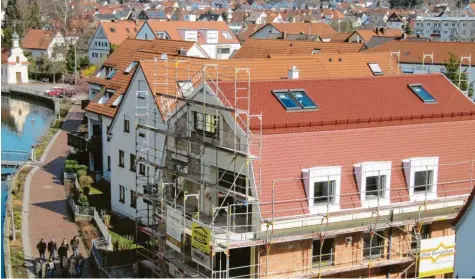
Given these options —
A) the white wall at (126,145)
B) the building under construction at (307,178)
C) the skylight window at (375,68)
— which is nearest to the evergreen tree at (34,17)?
the white wall at (126,145)

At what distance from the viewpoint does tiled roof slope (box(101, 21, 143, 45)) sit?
88125 mm

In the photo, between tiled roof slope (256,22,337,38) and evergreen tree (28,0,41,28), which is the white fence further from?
evergreen tree (28,0,41,28)

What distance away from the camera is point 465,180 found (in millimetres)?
23578

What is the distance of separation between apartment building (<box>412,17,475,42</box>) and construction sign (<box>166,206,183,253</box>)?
100m

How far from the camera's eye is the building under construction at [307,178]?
20250mm

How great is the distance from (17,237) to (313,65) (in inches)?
643

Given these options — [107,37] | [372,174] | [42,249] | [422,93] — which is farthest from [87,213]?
[107,37]

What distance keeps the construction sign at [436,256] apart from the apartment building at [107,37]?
68924 millimetres

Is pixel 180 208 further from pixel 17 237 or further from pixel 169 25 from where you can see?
pixel 169 25

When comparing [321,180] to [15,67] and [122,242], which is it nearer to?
[122,242]

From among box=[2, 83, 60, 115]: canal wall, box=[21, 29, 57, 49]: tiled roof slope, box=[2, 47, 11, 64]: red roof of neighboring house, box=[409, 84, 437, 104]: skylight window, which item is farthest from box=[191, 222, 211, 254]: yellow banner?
box=[21, 29, 57, 49]: tiled roof slope

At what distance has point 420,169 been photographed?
22719mm

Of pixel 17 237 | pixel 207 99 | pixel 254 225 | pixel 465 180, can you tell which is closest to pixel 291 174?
pixel 254 225

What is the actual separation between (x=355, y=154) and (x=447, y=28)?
10948cm
